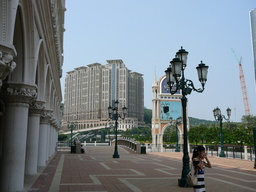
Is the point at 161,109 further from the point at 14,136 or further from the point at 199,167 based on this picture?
the point at 199,167

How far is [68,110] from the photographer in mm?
166625

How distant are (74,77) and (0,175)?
155689mm

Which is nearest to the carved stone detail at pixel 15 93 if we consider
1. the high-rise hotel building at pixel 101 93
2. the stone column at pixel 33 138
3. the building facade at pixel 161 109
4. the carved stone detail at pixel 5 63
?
the carved stone detail at pixel 5 63

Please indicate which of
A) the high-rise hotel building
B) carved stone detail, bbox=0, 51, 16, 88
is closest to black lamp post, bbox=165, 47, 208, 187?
carved stone detail, bbox=0, 51, 16, 88

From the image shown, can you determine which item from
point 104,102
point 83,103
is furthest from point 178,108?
point 83,103

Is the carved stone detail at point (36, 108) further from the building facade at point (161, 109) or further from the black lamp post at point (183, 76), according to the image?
the building facade at point (161, 109)

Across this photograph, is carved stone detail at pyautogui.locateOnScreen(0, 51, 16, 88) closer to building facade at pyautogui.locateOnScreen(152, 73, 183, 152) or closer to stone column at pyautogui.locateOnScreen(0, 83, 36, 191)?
stone column at pyautogui.locateOnScreen(0, 83, 36, 191)

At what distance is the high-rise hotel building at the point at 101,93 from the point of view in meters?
151

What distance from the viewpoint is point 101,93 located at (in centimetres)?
15175

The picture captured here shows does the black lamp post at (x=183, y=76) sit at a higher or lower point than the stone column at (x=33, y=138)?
higher

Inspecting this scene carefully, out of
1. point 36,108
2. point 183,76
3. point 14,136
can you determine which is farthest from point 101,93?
point 14,136

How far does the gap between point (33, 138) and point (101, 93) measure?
459 ft

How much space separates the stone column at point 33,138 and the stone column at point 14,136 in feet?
11.1

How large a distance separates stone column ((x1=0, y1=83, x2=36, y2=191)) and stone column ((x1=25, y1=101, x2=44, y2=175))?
339cm
